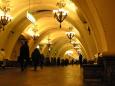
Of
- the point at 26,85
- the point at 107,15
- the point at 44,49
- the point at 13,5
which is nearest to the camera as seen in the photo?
the point at 26,85

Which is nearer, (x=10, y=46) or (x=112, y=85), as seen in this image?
(x=112, y=85)

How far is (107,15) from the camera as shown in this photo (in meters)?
8.80

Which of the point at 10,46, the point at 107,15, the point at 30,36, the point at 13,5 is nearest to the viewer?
the point at 107,15

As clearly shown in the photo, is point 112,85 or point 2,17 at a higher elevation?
point 2,17

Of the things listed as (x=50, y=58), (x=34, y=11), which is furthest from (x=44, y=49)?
(x=34, y=11)

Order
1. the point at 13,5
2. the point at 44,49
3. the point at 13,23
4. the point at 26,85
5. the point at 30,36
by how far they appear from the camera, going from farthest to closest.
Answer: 1. the point at 44,49
2. the point at 30,36
3. the point at 13,23
4. the point at 13,5
5. the point at 26,85

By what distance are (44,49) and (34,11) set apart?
46.1ft

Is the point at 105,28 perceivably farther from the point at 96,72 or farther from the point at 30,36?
the point at 30,36

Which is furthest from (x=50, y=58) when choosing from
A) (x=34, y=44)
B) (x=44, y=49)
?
(x=34, y=44)

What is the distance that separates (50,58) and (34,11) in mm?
18995

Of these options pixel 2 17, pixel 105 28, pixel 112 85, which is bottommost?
pixel 112 85

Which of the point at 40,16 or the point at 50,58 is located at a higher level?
the point at 40,16

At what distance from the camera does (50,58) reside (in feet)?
145

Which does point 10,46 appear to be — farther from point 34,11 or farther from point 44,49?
point 44,49
